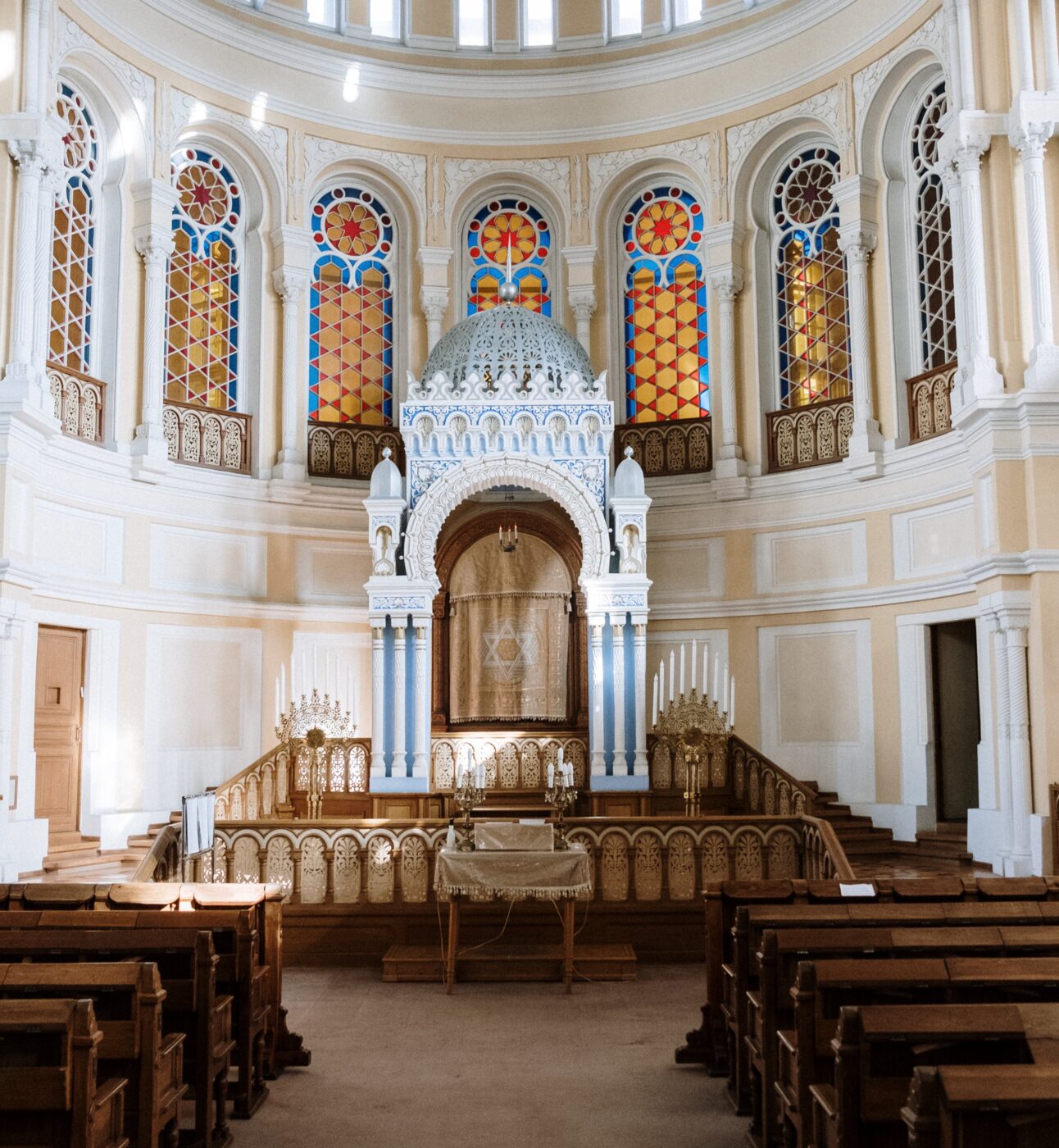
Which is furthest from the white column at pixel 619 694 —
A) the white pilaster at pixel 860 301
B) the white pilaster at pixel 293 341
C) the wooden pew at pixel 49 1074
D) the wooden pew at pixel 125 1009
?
the wooden pew at pixel 49 1074

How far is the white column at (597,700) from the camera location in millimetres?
13961

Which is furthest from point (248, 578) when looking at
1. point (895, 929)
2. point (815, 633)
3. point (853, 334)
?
point (895, 929)

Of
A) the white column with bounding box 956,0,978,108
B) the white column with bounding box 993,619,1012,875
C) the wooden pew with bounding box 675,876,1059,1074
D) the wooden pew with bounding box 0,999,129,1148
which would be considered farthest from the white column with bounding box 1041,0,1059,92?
the wooden pew with bounding box 0,999,129,1148

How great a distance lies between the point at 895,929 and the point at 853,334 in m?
11.0

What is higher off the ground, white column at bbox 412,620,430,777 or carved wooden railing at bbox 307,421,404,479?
carved wooden railing at bbox 307,421,404,479

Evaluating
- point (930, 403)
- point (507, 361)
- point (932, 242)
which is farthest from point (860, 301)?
point (507, 361)

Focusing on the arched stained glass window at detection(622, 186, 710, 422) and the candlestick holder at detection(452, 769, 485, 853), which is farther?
the arched stained glass window at detection(622, 186, 710, 422)

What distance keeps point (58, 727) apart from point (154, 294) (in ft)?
17.7

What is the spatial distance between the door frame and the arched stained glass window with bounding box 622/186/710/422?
771 cm

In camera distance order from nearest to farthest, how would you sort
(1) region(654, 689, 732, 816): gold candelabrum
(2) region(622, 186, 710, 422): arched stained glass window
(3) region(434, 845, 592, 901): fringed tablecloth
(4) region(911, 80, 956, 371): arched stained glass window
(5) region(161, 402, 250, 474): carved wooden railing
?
(3) region(434, 845, 592, 901): fringed tablecloth < (1) region(654, 689, 732, 816): gold candelabrum < (4) region(911, 80, 956, 371): arched stained glass window < (5) region(161, 402, 250, 474): carved wooden railing < (2) region(622, 186, 710, 422): arched stained glass window

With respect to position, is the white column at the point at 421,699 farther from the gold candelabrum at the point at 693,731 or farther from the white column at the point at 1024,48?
the white column at the point at 1024,48

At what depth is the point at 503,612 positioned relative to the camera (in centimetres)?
1560

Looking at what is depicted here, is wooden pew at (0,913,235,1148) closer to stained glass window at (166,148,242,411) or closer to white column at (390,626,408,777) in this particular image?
white column at (390,626,408,777)

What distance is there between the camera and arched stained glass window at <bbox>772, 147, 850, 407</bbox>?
16.5 meters
